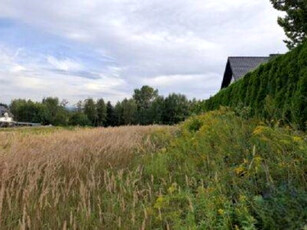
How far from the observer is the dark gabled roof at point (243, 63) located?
25422 mm

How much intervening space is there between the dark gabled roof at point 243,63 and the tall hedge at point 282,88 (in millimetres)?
16030

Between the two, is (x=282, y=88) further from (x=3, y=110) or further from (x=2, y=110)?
(x=3, y=110)

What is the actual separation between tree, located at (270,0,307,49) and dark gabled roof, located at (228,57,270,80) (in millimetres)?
9125

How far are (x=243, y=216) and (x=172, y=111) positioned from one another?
210 ft

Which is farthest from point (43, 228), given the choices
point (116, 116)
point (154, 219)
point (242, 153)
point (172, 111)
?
point (116, 116)

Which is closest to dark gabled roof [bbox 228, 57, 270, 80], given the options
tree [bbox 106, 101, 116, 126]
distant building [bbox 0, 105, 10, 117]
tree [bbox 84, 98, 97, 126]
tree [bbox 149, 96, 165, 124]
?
tree [bbox 149, 96, 165, 124]

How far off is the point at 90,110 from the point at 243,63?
56825 millimetres

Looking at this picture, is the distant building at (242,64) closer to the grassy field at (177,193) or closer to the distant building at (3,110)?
the grassy field at (177,193)

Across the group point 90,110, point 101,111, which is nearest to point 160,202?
point 101,111

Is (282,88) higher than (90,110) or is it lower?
lower

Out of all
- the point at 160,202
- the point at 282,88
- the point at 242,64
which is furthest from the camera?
the point at 242,64

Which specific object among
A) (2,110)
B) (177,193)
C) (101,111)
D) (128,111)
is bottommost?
(177,193)

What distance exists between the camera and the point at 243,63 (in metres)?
26.8

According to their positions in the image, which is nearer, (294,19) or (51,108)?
(294,19)
